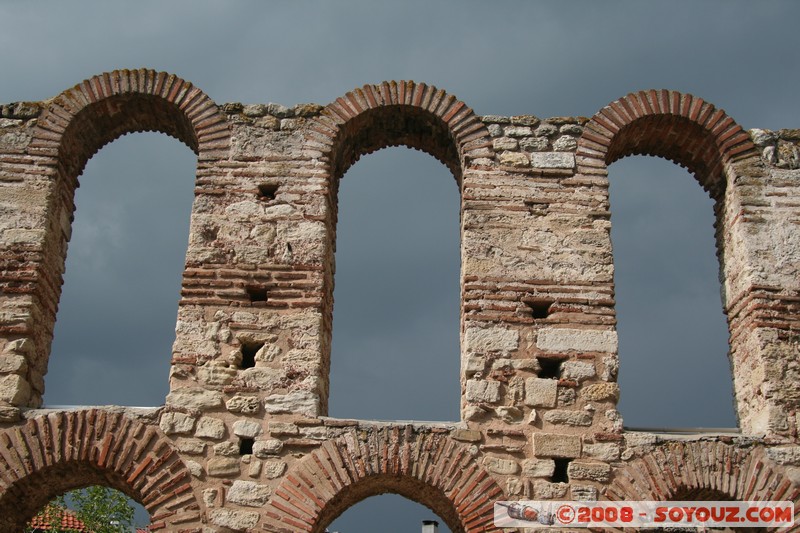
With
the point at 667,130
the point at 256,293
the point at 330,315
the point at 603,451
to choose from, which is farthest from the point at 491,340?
the point at 667,130

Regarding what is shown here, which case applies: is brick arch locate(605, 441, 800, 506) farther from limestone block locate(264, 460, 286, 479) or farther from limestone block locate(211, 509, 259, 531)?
limestone block locate(211, 509, 259, 531)

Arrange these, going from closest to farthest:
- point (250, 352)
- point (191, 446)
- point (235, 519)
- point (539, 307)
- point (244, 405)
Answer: point (235, 519) → point (191, 446) → point (244, 405) → point (250, 352) → point (539, 307)

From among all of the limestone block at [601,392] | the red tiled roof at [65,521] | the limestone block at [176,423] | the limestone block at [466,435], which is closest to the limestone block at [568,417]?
the limestone block at [601,392]

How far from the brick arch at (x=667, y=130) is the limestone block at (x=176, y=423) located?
4.29m

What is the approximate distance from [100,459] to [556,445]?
3.77m

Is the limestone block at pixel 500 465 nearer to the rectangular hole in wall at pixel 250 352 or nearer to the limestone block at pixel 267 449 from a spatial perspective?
the limestone block at pixel 267 449

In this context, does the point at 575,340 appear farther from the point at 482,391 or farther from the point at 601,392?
the point at 482,391

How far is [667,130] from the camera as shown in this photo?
9.45 m

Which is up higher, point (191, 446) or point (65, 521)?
point (65, 521)

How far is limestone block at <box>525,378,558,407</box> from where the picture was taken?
8.09 metres

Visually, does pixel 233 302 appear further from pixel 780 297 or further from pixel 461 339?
pixel 780 297

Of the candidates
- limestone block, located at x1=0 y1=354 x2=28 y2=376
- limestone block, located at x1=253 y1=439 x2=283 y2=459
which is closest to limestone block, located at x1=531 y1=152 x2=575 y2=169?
limestone block, located at x1=253 y1=439 x2=283 y2=459

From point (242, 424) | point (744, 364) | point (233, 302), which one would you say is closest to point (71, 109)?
point (233, 302)

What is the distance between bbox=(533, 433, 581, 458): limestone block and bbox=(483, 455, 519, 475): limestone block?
21 centimetres
